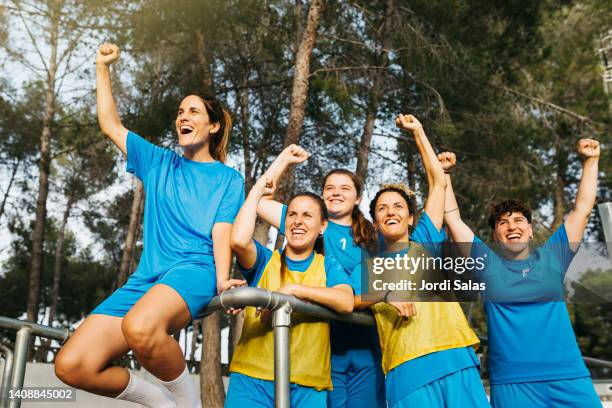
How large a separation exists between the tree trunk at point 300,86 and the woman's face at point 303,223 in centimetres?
559

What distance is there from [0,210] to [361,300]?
17745mm

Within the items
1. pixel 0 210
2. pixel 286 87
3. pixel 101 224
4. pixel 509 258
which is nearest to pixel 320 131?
pixel 286 87

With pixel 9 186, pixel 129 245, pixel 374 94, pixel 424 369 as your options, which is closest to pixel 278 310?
pixel 424 369

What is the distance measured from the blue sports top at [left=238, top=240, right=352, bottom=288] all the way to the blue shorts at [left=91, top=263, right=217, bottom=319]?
0.85 feet

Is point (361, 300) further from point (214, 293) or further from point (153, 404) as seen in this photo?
point (153, 404)

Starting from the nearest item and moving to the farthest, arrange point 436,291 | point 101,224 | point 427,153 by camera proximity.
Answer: point 436,291, point 427,153, point 101,224

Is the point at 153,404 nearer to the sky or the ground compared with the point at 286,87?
nearer to the ground

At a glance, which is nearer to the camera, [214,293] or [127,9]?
[214,293]

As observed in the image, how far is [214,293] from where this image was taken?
2.22 meters

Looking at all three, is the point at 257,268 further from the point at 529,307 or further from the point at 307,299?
the point at 529,307

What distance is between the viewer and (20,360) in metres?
2.31

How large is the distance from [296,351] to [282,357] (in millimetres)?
413

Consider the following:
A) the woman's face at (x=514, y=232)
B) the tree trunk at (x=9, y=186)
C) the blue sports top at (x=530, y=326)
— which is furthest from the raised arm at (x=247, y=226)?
the tree trunk at (x=9, y=186)

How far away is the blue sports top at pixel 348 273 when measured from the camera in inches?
103
